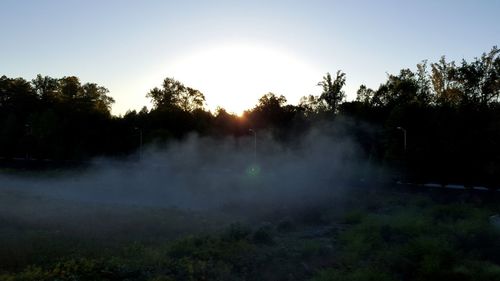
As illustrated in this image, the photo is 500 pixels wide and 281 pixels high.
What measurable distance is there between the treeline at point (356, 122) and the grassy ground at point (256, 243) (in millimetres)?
10039

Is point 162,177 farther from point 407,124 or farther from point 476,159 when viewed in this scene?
point 476,159

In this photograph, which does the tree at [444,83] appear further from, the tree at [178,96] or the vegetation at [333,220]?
the tree at [178,96]

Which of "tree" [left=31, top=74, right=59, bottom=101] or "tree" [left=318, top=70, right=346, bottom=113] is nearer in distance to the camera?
"tree" [left=318, top=70, right=346, bottom=113]

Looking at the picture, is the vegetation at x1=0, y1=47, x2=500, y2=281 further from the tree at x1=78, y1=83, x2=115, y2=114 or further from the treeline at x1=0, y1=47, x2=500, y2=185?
the tree at x1=78, y1=83, x2=115, y2=114

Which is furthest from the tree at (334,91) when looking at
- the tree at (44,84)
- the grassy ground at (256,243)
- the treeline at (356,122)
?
the tree at (44,84)

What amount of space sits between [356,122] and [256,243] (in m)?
44.9

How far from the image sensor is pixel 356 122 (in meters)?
67.8

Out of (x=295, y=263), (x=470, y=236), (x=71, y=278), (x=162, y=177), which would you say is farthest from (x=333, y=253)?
(x=162, y=177)

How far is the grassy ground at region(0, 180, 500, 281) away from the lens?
19.7 m

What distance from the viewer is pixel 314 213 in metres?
37.7

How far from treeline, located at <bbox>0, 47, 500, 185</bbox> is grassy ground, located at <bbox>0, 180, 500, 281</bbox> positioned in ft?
32.9

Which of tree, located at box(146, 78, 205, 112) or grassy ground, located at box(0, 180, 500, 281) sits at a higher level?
tree, located at box(146, 78, 205, 112)

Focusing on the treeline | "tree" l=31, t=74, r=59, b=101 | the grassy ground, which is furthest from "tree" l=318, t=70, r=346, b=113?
"tree" l=31, t=74, r=59, b=101

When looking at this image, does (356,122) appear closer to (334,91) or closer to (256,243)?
(334,91)
